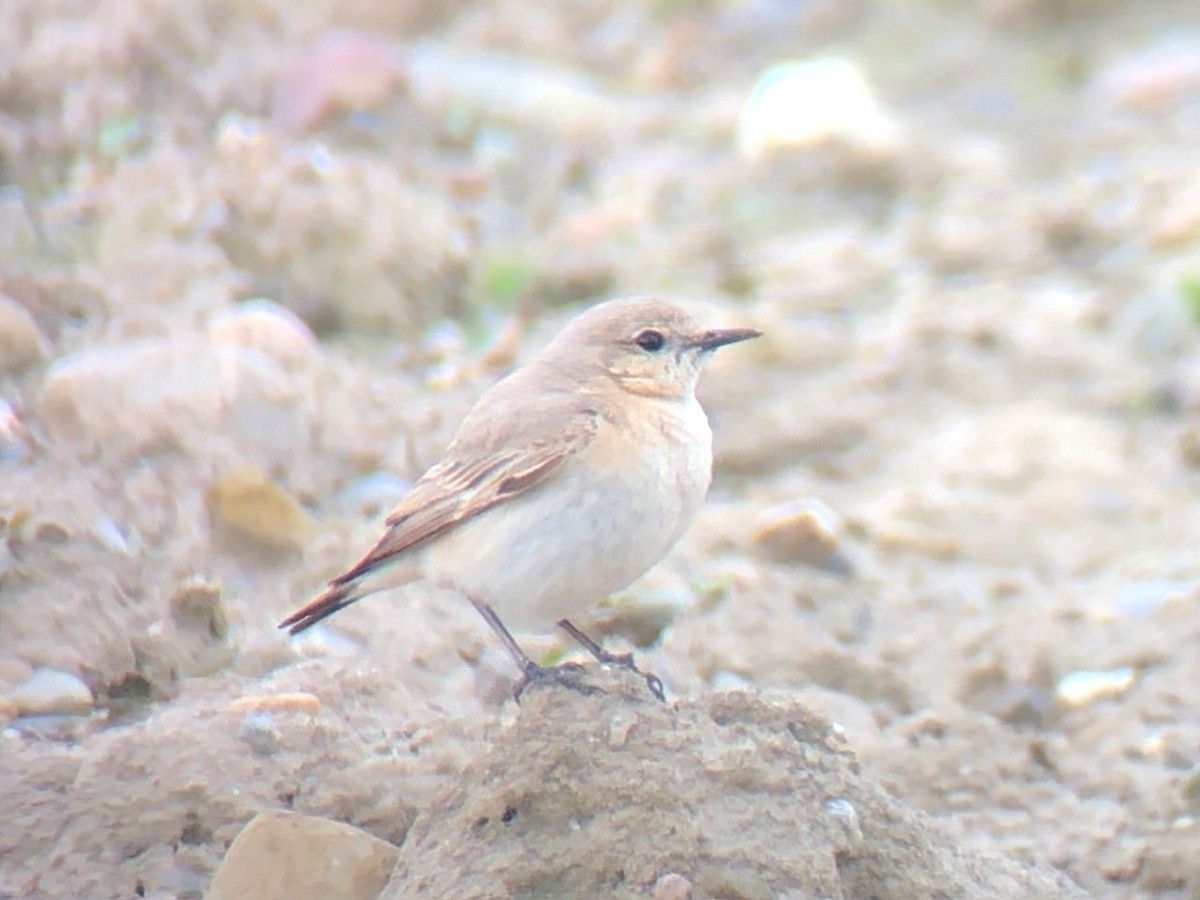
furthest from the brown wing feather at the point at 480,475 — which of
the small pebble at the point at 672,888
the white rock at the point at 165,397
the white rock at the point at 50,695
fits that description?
the white rock at the point at 165,397

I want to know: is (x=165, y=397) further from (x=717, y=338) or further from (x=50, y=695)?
(x=717, y=338)

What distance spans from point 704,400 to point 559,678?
13.3 ft

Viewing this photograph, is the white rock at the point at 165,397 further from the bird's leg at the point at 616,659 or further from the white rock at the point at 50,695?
the bird's leg at the point at 616,659

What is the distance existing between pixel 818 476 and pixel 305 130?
3573 mm

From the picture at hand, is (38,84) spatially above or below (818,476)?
above

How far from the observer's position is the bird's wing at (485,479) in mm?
5406

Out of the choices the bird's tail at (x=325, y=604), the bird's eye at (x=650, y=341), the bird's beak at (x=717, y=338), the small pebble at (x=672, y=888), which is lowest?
the bird's tail at (x=325, y=604)

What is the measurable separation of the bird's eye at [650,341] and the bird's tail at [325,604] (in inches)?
43.3

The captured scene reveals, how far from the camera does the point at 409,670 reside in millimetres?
6023

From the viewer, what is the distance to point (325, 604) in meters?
5.49

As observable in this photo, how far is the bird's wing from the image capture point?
5.41m

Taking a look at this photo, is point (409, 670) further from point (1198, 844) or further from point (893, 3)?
point (893, 3)

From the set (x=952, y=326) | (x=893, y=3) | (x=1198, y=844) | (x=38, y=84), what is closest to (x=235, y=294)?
(x=38, y=84)

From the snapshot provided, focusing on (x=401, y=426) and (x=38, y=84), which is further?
(x=38, y=84)
